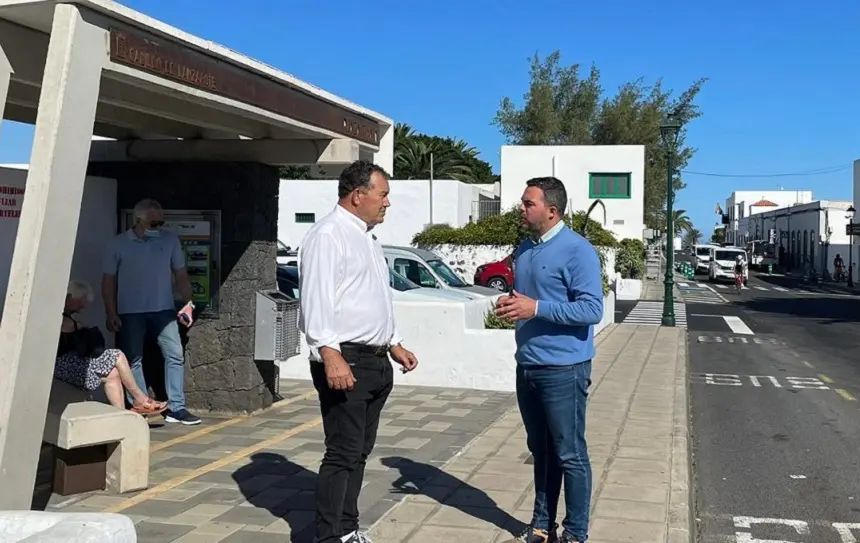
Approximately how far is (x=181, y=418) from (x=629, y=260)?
30.1m

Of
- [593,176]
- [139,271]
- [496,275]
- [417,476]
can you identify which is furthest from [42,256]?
[593,176]

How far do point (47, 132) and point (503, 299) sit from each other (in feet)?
7.54

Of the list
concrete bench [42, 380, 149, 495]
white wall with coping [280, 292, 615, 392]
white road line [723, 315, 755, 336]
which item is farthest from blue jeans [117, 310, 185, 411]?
white road line [723, 315, 755, 336]

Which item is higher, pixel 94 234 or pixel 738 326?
pixel 94 234

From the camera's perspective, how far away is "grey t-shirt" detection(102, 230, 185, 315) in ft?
24.0

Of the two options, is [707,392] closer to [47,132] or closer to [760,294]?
[47,132]

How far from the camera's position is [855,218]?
5453 cm

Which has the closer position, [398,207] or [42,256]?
[42,256]

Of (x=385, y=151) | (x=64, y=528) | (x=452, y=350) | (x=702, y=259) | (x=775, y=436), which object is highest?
(x=385, y=151)

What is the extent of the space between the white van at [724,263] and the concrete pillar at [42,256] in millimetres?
47263

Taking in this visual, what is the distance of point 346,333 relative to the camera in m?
4.18

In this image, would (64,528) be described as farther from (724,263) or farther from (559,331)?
(724,263)

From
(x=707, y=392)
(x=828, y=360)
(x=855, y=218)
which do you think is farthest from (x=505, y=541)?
(x=855, y=218)

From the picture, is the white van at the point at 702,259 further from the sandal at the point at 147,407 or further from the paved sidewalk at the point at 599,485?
the sandal at the point at 147,407
